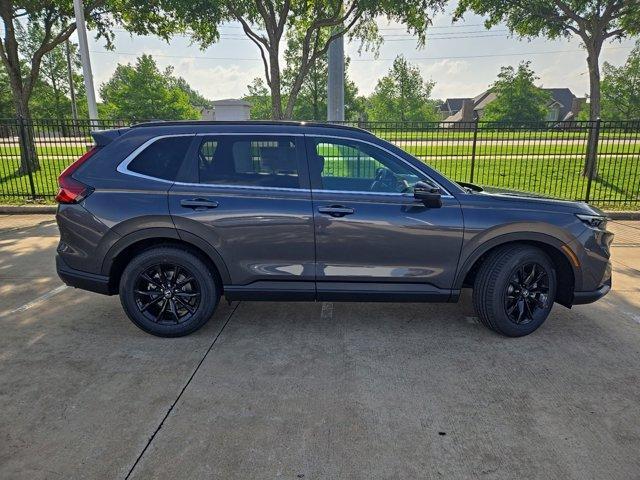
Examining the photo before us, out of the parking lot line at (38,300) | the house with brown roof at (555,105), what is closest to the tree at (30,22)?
the parking lot line at (38,300)

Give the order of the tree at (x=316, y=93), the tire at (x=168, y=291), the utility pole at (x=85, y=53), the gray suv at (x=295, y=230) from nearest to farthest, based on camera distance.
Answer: the gray suv at (x=295, y=230) < the tire at (x=168, y=291) < the utility pole at (x=85, y=53) < the tree at (x=316, y=93)

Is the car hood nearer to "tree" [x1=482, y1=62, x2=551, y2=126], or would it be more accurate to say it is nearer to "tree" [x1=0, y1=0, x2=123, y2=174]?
"tree" [x1=0, y1=0, x2=123, y2=174]

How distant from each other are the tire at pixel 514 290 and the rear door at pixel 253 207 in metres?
1.46

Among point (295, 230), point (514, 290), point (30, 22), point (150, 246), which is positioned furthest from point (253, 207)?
point (30, 22)

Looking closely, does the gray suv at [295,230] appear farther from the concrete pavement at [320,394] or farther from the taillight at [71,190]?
the concrete pavement at [320,394]

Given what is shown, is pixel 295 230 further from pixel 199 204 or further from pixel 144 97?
pixel 144 97

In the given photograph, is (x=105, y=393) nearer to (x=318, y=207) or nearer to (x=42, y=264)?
(x=318, y=207)

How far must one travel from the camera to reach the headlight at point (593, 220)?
350cm

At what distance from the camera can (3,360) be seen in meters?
3.25

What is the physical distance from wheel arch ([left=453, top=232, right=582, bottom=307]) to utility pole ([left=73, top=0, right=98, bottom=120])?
420 inches

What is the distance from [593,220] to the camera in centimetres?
353

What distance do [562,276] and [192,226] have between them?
319cm

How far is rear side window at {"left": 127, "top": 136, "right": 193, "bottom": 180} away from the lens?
3467mm

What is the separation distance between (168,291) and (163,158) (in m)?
1.12
